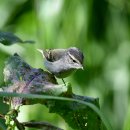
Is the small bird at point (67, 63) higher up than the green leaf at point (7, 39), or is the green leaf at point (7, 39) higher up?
the green leaf at point (7, 39)

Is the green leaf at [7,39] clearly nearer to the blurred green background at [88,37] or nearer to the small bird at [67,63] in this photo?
the small bird at [67,63]

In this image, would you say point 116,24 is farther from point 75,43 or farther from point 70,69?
point 70,69

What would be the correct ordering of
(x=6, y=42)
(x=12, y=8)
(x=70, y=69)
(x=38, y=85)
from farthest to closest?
(x=12, y=8) < (x=70, y=69) < (x=6, y=42) < (x=38, y=85)

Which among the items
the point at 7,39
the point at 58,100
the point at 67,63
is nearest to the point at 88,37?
the point at 67,63

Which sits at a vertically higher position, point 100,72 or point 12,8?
point 12,8

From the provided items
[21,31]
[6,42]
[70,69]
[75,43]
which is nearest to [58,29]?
[75,43]

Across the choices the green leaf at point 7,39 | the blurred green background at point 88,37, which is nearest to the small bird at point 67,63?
the green leaf at point 7,39

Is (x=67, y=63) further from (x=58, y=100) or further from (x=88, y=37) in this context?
(x=88, y=37)

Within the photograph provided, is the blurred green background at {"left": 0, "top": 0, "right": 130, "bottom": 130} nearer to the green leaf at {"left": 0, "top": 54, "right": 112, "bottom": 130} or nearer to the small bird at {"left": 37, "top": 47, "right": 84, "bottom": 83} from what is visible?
the small bird at {"left": 37, "top": 47, "right": 84, "bottom": 83}
